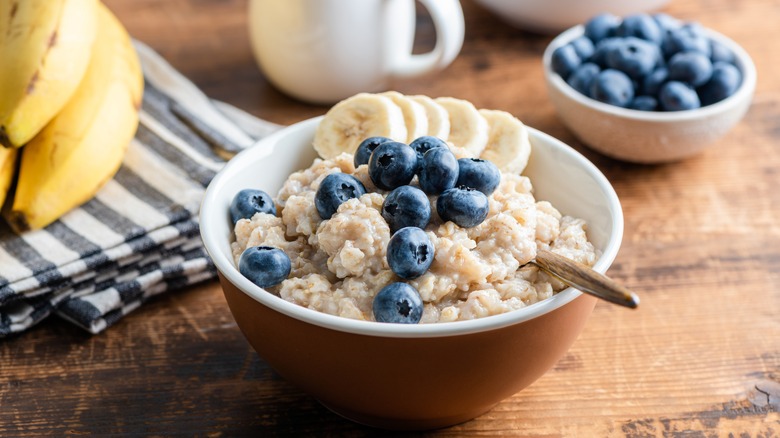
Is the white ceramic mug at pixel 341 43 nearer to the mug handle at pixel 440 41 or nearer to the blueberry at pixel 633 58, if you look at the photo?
the mug handle at pixel 440 41

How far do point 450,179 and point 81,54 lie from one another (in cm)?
95

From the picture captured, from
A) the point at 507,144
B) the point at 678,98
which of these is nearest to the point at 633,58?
the point at 678,98

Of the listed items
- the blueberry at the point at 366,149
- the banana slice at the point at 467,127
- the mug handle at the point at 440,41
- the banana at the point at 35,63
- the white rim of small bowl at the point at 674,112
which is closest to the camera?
the blueberry at the point at 366,149

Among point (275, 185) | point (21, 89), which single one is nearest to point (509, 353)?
point (275, 185)

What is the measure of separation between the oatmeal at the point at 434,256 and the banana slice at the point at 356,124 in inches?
7.5

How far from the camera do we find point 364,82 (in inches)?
87.9

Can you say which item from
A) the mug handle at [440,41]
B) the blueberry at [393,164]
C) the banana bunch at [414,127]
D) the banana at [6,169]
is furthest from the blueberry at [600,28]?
the banana at [6,169]

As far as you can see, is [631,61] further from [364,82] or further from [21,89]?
[21,89]

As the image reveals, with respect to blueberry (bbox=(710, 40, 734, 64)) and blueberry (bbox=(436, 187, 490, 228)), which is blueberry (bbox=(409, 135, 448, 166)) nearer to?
blueberry (bbox=(436, 187, 490, 228))

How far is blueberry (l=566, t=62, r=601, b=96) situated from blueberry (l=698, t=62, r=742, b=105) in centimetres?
26

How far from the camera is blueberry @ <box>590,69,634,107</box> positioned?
77.7 inches

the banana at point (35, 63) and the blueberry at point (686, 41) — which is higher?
the banana at point (35, 63)

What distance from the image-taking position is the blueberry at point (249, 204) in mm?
1354

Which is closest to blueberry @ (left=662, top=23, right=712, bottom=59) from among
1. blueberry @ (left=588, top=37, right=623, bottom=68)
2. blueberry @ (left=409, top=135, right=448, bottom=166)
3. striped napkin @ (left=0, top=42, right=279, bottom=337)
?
blueberry @ (left=588, top=37, right=623, bottom=68)
